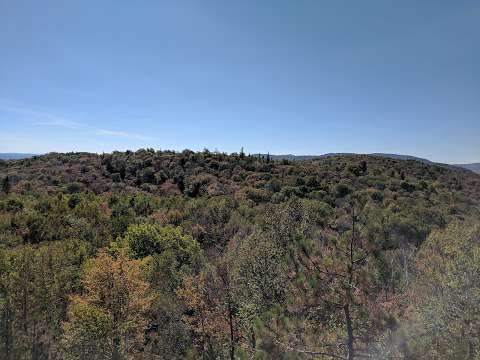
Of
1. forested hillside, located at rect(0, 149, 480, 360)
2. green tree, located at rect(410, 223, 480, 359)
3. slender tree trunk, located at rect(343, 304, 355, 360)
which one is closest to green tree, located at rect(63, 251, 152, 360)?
forested hillside, located at rect(0, 149, 480, 360)

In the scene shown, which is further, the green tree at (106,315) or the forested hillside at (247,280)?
the green tree at (106,315)

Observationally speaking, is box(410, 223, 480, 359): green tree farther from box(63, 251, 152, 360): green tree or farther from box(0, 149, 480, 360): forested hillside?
box(63, 251, 152, 360): green tree

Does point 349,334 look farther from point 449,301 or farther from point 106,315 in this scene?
point 106,315

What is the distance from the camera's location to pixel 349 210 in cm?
699

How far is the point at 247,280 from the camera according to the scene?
49.2 feet

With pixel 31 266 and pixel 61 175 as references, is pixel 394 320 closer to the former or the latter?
pixel 31 266

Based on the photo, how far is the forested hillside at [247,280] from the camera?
6.92 meters

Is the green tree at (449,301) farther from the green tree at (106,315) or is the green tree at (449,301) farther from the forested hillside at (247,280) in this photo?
the green tree at (106,315)

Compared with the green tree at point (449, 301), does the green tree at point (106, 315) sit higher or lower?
lower

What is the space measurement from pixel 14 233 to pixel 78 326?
2312 cm

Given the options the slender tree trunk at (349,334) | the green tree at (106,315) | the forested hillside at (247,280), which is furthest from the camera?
the green tree at (106,315)

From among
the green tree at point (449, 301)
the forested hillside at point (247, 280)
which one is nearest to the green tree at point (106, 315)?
the forested hillside at point (247, 280)

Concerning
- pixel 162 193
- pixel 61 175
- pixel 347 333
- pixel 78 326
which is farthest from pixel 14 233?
pixel 347 333

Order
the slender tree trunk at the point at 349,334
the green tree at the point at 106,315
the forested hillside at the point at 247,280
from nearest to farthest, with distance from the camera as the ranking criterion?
the slender tree trunk at the point at 349,334
the forested hillside at the point at 247,280
the green tree at the point at 106,315
